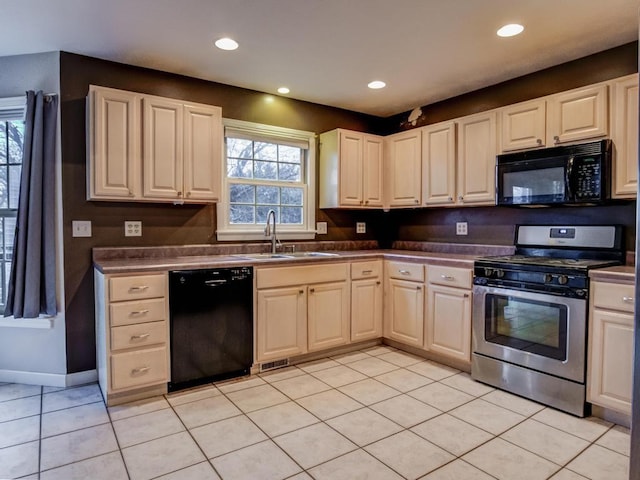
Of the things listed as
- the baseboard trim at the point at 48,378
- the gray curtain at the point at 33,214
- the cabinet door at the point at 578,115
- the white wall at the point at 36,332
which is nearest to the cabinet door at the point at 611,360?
the cabinet door at the point at 578,115

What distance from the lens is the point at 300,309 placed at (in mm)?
3229

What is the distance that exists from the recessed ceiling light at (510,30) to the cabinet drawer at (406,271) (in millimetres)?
1778

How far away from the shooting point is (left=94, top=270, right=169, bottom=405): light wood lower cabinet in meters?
2.48

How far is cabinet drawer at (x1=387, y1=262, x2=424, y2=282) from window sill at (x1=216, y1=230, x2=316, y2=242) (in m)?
0.87

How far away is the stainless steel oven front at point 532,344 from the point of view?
7.85ft

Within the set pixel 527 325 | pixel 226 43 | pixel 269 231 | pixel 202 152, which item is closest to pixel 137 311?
pixel 202 152

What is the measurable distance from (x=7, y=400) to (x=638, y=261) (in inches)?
134

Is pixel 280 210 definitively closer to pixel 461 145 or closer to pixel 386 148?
pixel 386 148

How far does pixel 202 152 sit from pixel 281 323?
149 centimetres

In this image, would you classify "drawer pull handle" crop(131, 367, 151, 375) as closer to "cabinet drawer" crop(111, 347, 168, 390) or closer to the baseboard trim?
"cabinet drawer" crop(111, 347, 168, 390)

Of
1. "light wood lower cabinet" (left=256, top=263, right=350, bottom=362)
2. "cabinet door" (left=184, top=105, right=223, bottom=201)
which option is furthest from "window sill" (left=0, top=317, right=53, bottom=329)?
"light wood lower cabinet" (left=256, top=263, right=350, bottom=362)

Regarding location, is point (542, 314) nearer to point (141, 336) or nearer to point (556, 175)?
point (556, 175)

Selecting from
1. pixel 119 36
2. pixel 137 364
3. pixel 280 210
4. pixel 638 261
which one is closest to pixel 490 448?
pixel 638 261

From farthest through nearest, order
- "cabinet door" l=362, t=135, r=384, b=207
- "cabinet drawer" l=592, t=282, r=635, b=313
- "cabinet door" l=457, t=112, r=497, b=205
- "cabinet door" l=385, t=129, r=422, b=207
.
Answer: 1. "cabinet door" l=362, t=135, r=384, b=207
2. "cabinet door" l=385, t=129, r=422, b=207
3. "cabinet door" l=457, t=112, r=497, b=205
4. "cabinet drawer" l=592, t=282, r=635, b=313
